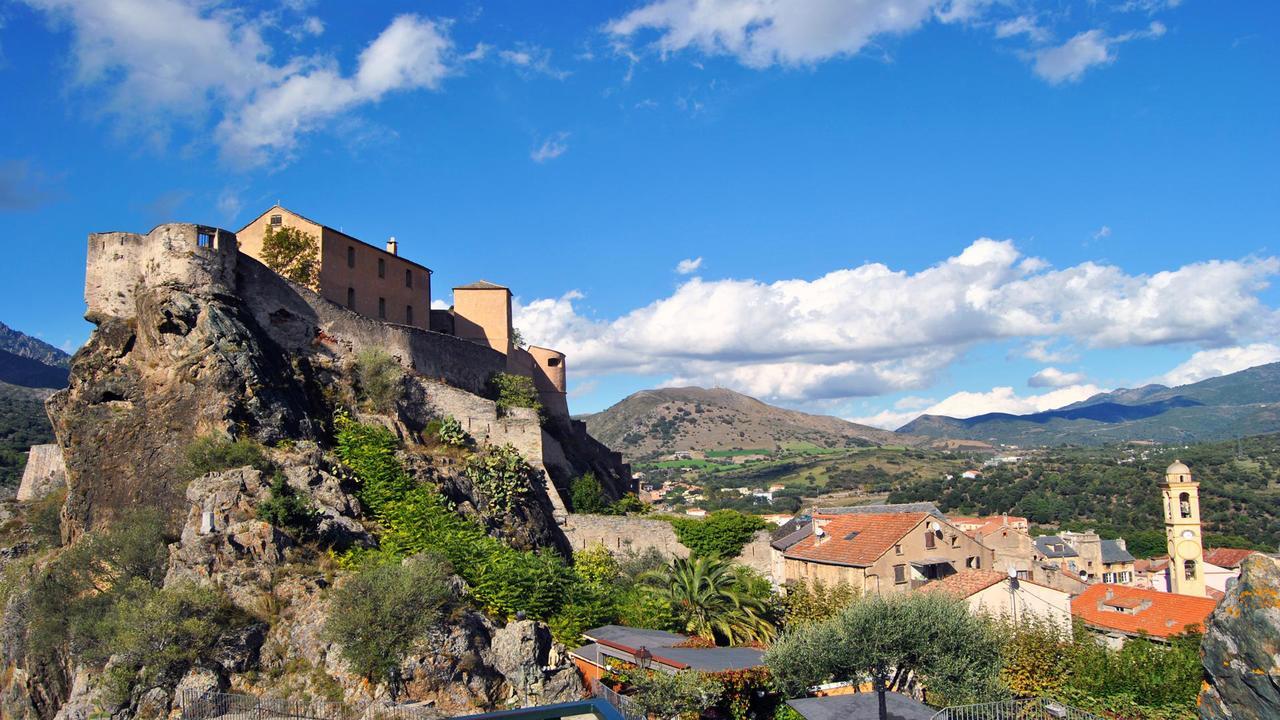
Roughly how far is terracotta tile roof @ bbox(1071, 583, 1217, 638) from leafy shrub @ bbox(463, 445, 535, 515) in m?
20.7

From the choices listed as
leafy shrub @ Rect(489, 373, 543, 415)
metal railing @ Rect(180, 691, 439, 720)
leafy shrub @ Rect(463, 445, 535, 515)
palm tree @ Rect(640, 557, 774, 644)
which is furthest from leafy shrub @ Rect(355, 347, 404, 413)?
metal railing @ Rect(180, 691, 439, 720)

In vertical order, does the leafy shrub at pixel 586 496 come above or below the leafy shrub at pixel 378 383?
below

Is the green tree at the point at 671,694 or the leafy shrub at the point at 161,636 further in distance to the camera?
the leafy shrub at the point at 161,636

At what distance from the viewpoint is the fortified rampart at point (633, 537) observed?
119 feet

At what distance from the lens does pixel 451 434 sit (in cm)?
3628

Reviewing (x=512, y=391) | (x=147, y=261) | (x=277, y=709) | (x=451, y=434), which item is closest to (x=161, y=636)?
(x=277, y=709)

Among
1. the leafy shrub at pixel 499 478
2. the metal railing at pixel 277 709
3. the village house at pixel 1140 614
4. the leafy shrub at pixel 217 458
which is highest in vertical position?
the leafy shrub at pixel 217 458

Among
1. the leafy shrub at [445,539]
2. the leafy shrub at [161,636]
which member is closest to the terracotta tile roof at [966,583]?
the leafy shrub at [445,539]

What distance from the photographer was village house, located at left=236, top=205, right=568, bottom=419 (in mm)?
38500

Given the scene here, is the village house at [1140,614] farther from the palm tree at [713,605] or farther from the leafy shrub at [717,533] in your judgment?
the leafy shrub at [717,533]

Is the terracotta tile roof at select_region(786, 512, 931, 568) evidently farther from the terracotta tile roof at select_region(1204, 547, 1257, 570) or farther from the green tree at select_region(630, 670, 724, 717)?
the terracotta tile roof at select_region(1204, 547, 1257, 570)

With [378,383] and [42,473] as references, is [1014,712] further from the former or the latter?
[42,473]

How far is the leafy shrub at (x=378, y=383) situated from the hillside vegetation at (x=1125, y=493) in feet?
216

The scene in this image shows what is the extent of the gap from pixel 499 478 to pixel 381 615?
503 inches
